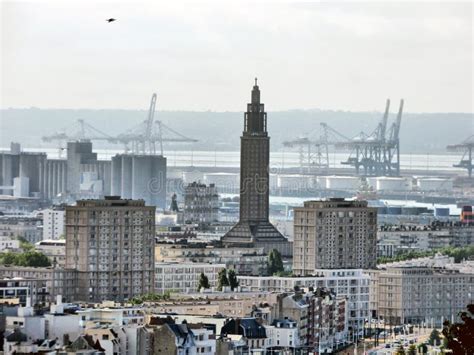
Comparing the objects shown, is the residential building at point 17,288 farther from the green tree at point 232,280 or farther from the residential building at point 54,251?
the residential building at point 54,251

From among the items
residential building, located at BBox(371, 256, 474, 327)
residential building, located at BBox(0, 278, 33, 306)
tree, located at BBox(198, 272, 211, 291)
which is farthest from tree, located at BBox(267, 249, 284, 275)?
residential building, located at BBox(0, 278, 33, 306)

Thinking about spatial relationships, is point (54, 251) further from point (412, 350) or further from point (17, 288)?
point (412, 350)

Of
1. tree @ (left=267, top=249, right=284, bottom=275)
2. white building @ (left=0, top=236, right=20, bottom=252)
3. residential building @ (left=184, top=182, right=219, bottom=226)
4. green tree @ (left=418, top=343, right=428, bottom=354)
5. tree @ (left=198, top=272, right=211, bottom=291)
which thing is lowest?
green tree @ (left=418, top=343, right=428, bottom=354)

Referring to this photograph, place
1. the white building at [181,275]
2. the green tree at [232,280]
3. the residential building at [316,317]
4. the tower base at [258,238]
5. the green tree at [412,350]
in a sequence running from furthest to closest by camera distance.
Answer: the tower base at [258,238] < the white building at [181,275] < the green tree at [232,280] < the residential building at [316,317] < the green tree at [412,350]

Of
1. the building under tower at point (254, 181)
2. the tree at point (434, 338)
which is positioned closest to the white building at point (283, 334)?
the tree at point (434, 338)

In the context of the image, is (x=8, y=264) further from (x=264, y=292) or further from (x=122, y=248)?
(x=264, y=292)

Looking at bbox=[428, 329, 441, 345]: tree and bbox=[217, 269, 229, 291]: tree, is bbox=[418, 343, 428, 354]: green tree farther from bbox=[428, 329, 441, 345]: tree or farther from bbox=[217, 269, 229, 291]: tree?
bbox=[217, 269, 229, 291]: tree
